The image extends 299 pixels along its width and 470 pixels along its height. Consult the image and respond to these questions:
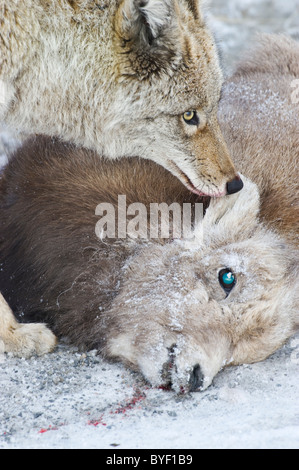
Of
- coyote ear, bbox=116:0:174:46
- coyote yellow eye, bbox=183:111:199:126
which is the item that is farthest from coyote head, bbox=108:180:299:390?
coyote ear, bbox=116:0:174:46

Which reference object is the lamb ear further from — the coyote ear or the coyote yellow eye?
the coyote ear

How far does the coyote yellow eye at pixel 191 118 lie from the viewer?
13.3 ft

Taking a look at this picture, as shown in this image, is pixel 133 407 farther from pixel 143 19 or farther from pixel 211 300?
pixel 143 19

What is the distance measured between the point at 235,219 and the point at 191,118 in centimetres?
70

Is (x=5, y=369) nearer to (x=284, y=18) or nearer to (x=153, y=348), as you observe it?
(x=153, y=348)

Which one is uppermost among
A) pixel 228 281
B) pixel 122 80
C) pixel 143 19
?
pixel 143 19

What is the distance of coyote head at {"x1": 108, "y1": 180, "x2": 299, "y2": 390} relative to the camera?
356 centimetres

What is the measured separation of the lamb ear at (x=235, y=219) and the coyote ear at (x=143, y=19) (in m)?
1.10

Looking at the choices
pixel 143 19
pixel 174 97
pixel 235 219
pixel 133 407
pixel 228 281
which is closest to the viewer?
pixel 133 407

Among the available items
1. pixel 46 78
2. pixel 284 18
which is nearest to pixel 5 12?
pixel 46 78

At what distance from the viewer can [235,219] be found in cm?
410

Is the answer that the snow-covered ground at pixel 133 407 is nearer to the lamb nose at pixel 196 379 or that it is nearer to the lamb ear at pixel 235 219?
the lamb nose at pixel 196 379

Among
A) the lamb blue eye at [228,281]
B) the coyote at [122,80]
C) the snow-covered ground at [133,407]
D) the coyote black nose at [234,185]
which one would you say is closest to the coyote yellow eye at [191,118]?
the coyote at [122,80]

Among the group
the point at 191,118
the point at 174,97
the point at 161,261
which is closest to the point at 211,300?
the point at 161,261
